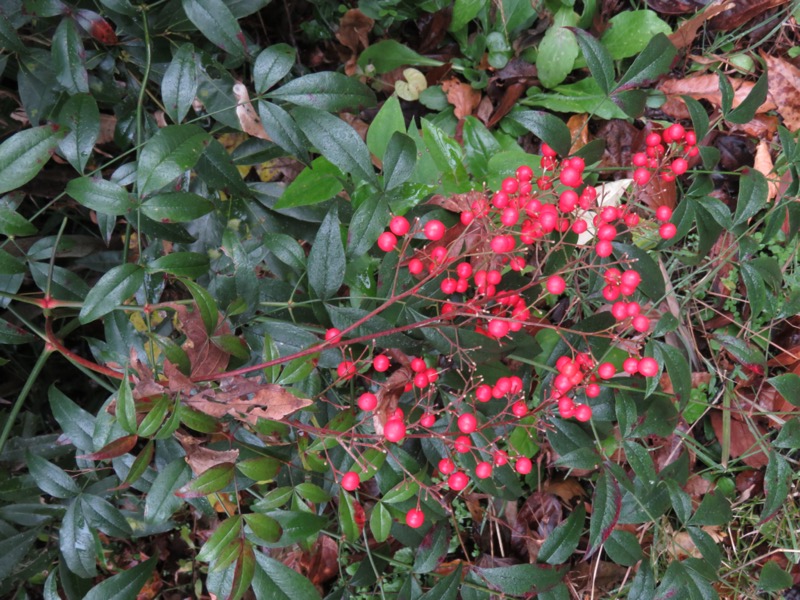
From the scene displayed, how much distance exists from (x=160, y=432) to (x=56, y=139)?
58cm

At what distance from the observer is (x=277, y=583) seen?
48.1 inches

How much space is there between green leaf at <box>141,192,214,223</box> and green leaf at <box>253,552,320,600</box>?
2.25ft

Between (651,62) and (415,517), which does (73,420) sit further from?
(651,62)

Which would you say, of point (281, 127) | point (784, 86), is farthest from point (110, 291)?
point (784, 86)

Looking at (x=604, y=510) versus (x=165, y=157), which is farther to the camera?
(x=604, y=510)

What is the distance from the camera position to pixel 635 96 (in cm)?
140

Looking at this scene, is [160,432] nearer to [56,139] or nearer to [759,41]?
[56,139]

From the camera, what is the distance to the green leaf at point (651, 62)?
4.58 ft

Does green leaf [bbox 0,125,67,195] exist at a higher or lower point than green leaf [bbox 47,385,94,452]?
higher

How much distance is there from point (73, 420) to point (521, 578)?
3.69 ft

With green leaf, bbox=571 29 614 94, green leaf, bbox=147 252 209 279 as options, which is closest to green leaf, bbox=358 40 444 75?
green leaf, bbox=571 29 614 94

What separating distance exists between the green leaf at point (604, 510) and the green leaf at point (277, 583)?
0.63m

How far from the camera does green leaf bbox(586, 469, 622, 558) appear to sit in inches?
54.7

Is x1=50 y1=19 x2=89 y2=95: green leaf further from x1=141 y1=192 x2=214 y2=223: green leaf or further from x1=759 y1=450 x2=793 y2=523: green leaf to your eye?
x1=759 y1=450 x2=793 y2=523: green leaf
